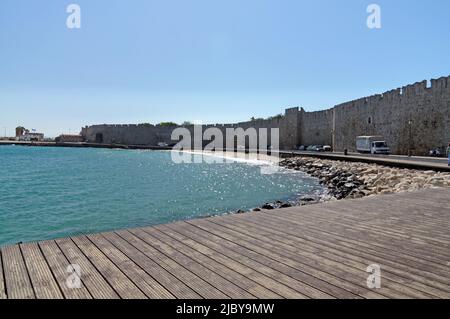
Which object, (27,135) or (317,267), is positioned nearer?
(317,267)

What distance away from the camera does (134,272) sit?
312 cm

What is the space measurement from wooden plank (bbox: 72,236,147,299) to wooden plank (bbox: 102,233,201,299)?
230 millimetres

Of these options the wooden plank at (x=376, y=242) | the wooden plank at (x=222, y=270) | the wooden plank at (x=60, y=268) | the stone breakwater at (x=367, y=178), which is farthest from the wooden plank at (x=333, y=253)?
the stone breakwater at (x=367, y=178)

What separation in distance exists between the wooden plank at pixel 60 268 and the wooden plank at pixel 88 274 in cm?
5

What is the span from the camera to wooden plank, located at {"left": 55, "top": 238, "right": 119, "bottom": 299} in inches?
104

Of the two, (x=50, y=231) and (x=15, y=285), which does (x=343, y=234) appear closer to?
(x=15, y=285)

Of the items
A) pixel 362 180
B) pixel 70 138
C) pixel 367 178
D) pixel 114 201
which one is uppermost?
pixel 70 138

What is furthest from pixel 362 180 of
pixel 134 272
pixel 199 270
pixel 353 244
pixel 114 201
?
pixel 134 272

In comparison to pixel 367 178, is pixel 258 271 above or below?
above

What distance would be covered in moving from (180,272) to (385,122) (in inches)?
1347

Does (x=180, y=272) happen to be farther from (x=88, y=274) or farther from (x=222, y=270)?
(x=88, y=274)

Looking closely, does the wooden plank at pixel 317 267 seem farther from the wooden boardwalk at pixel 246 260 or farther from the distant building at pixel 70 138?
the distant building at pixel 70 138

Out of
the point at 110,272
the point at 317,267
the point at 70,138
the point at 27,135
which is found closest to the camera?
the point at 110,272
